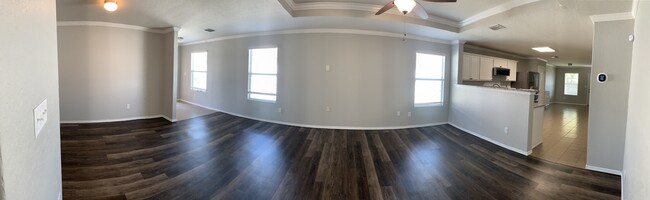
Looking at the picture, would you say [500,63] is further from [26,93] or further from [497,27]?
[26,93]

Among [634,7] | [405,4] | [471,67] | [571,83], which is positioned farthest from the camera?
[571,83]

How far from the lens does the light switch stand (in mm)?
833

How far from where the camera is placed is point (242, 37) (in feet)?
20.5

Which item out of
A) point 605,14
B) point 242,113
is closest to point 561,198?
point 605,14

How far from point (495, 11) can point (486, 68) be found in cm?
374

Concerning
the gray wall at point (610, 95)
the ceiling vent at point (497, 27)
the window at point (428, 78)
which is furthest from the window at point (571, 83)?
the gray wall at point (610, 95)

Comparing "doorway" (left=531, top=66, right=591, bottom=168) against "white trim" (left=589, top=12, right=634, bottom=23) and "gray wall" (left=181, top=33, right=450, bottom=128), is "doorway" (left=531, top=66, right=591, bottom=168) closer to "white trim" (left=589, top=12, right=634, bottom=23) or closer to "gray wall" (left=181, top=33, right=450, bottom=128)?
"white trim" (left=589, top=12, right=634, bottom=23)

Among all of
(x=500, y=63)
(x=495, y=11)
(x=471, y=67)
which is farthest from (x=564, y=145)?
(x=500, y=63)

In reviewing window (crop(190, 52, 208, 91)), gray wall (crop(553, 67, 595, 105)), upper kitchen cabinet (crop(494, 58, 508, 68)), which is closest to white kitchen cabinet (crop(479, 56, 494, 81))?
upper kitchen cabinet (crop(494, 58, 508, 68))

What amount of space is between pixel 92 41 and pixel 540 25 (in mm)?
7912

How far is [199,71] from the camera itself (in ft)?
26.4

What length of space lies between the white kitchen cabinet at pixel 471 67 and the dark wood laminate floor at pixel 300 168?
8.21 feet

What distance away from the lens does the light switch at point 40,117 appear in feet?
2.73

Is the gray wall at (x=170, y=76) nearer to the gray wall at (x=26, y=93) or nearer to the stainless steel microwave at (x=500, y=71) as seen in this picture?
the gray wall at (x=26, y=93)
